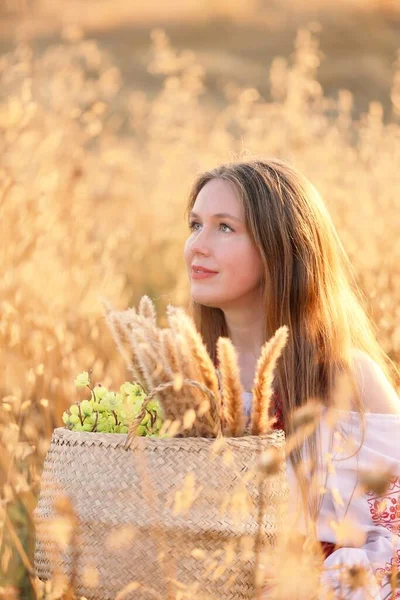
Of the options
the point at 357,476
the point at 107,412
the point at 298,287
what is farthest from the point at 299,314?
the point at 107,412

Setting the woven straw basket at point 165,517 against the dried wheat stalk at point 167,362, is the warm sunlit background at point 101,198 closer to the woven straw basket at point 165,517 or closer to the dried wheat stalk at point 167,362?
the woven straw basket at point 165,517

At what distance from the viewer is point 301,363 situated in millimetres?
2352

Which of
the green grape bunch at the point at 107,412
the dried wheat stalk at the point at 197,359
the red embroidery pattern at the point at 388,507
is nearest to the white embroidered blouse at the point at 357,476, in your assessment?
the red embroidery pattern at the point at 388,507

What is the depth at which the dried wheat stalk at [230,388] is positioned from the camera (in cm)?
153

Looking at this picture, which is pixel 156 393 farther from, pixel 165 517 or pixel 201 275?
pixel 201 275

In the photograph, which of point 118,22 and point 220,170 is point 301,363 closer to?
point 220,170

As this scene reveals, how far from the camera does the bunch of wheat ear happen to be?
154 centimetres

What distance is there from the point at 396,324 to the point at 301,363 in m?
0.70

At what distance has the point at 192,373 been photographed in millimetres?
1599

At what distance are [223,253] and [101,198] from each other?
2076 mm

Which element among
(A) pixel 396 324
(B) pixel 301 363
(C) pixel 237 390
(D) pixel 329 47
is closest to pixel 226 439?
(C) pixel 237 390

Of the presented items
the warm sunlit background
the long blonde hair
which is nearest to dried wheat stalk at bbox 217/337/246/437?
the warm sunlit background

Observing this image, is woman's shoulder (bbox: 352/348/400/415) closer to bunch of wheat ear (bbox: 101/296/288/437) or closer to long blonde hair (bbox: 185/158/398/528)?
long blonde hair (bbox: 185/158/398/528)

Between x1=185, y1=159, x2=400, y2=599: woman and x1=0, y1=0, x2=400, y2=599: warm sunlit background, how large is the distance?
363 mm
